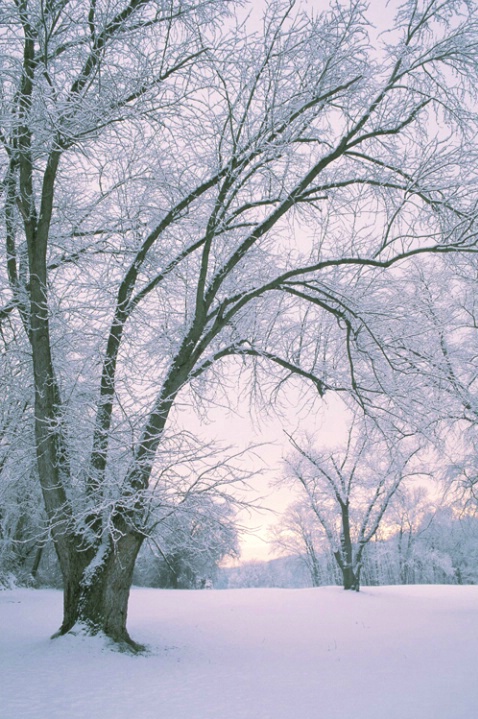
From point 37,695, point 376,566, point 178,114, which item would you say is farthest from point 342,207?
point 376,566

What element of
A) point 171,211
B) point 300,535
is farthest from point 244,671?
point 300,535

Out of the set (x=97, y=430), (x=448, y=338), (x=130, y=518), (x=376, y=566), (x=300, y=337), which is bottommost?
(x=376, y=566)

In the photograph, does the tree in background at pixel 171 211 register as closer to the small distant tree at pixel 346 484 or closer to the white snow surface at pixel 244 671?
the white snow surface at pixel 244 671

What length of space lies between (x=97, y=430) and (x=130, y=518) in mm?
1074

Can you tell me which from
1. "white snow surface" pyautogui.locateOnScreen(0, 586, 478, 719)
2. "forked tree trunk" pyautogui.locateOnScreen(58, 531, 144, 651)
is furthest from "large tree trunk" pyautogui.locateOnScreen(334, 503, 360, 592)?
"forked tree trunk" pyautogui.locateOnScreen(58, 531, 144, 651)

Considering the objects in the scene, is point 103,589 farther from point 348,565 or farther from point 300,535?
point 300,535

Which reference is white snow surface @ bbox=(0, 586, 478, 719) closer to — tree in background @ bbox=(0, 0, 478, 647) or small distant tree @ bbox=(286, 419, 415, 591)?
tree in background @ bbox=(0, 0, 478, 647)

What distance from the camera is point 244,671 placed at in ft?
18.8

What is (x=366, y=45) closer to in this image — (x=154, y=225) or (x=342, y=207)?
(x=342, y=207)

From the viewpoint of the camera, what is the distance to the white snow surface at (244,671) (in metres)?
4.12

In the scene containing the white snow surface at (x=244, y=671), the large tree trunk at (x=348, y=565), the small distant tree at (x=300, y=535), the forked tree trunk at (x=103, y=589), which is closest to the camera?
the white snow surface at (x=244, y=671)

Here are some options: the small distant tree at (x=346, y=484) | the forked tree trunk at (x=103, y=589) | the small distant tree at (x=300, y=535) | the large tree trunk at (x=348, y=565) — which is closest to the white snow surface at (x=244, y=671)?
the forked tree trunk at (x=103, y=589)

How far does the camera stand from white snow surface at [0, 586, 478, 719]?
4.12 metres

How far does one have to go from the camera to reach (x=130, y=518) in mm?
5812
